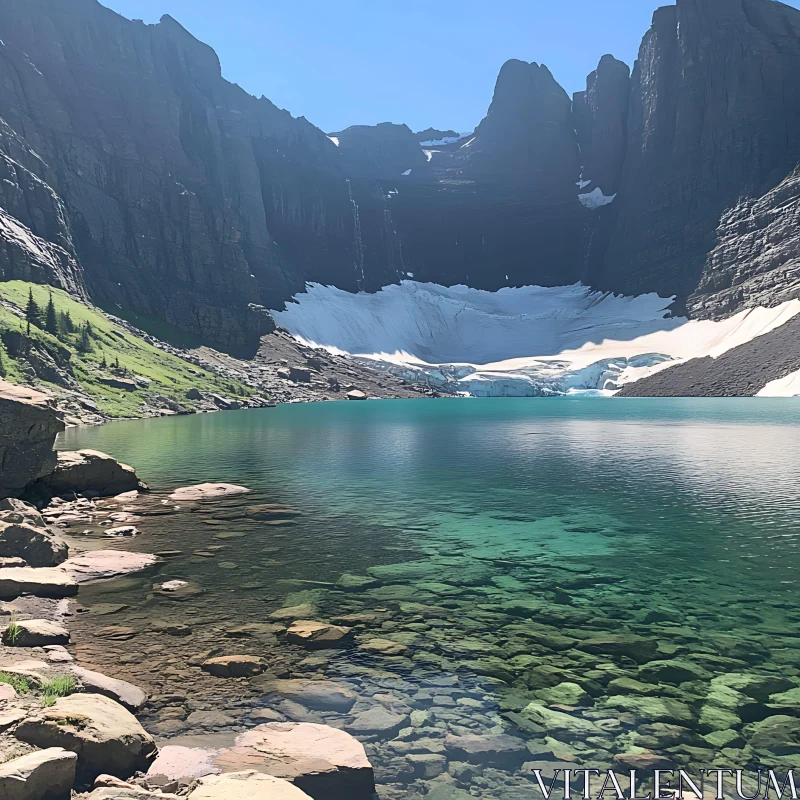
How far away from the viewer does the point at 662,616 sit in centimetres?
1672

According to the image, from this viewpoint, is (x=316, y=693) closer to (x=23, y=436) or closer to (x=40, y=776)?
(x=40, y=776)

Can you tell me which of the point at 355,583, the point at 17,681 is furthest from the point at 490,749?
the point at 355,583

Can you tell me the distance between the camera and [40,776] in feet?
23.5

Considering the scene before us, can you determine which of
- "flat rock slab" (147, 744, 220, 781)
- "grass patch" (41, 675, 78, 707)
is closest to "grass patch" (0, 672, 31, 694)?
"grass patch" (41, 675, 78, 707)

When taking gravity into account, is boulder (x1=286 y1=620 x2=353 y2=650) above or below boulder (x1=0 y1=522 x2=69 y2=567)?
below

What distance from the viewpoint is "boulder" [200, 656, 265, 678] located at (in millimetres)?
12812

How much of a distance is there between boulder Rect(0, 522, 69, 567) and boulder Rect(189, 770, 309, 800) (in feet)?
49.5

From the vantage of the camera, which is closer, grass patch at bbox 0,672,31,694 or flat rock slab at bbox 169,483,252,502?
grass patch at bbox 0,672,31,694

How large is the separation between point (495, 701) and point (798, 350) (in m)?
173

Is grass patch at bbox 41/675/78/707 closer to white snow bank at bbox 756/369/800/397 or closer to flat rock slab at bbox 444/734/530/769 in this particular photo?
flat rock slab at bbox 444/734/530/769

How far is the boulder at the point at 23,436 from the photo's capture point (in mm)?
27500

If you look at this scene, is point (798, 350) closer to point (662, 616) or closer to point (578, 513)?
point (578, 513)

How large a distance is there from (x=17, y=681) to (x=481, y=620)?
11.0 m

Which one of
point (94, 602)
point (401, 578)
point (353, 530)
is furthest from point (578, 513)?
point (94, 602)
